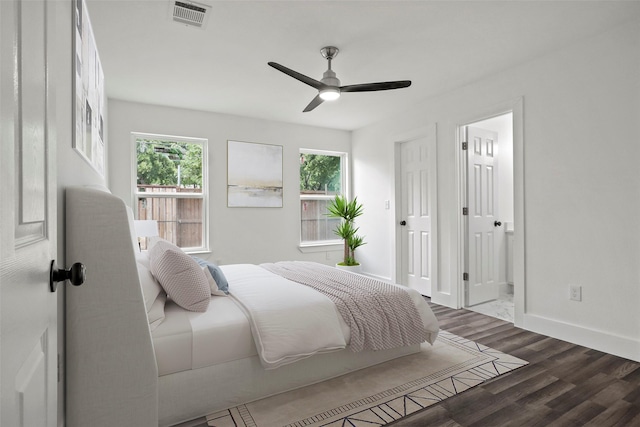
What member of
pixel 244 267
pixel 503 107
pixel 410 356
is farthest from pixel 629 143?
pixel 244 267

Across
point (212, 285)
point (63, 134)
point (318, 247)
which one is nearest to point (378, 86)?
point (212, 285)

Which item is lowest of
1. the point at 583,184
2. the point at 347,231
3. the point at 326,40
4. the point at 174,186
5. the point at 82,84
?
the point at 347,231

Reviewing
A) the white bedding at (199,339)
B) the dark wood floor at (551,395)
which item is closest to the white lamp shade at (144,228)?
the white bedding at (199,339)

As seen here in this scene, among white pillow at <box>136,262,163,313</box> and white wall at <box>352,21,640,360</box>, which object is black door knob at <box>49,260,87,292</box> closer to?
white pillow at <box>136,262,163,313</box>

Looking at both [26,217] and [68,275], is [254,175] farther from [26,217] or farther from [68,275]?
[26,217]

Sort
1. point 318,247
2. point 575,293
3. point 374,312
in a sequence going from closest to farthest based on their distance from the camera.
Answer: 1. point 374,312
2. point 575,293
3. point 318,247

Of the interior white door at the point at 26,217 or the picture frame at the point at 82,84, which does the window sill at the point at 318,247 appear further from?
the interior white door at the point at 26,217

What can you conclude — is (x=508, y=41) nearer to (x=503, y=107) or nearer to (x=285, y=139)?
(x=503, y=107)

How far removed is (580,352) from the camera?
2693 mm

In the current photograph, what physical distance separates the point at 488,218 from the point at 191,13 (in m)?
3.79

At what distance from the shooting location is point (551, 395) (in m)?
2.07

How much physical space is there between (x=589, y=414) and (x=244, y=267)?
2.71 meters

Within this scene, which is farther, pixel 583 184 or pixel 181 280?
pixel 583 184

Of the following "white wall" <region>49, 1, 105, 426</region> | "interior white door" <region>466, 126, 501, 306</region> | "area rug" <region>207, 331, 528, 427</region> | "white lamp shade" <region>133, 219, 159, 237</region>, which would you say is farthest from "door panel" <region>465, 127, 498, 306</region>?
"white wall" <region>49, 1, 105, 426</region>
